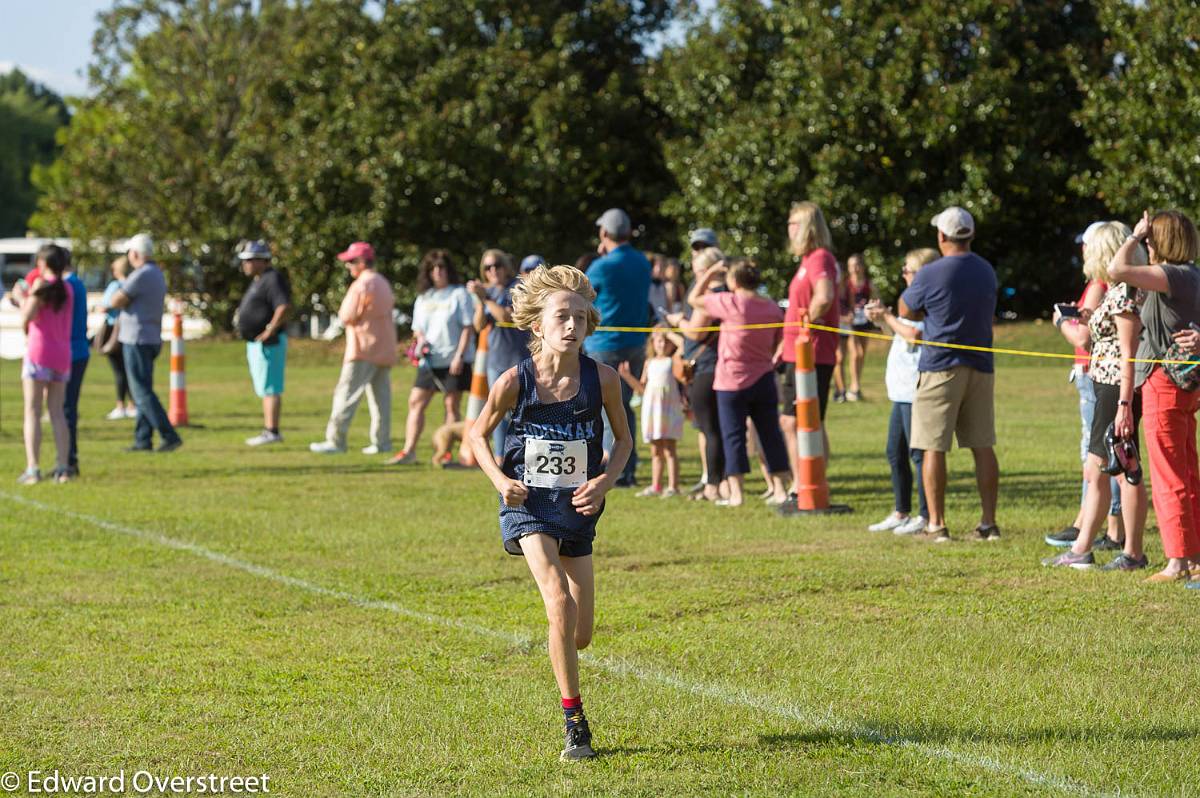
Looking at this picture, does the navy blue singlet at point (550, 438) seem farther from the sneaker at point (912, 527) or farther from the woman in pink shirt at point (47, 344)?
the woman in pink shirt at point (47, 344)

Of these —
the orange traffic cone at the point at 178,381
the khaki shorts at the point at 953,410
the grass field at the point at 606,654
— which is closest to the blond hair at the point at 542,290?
the grass field at the point at 606,654

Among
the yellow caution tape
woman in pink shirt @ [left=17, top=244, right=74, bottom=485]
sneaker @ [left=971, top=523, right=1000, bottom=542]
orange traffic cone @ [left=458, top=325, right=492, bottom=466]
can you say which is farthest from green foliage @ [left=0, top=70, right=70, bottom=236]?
sneaker @ [left=971, top=523, right=1000, bottom=542]

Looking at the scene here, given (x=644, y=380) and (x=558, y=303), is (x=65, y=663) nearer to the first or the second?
(x=558, y=303)

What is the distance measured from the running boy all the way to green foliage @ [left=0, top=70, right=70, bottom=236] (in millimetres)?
99268

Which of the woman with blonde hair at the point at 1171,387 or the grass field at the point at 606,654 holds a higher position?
the woman with blonde hair at the point at 1171,387

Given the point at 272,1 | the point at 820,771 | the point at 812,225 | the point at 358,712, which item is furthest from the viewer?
the point at 272,1

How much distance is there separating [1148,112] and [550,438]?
2805cm

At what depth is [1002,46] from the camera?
33250 millimetres

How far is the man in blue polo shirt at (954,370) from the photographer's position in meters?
10.1

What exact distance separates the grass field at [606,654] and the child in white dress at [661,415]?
587mm

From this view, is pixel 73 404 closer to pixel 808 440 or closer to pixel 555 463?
pixel 808 440

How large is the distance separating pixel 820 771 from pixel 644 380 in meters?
8.65

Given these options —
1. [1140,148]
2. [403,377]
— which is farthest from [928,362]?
[1140,148]

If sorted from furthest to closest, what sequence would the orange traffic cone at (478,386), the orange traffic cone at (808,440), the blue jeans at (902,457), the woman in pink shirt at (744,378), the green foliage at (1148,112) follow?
1. the green foliage at (1148,112)
2. the orange traffic cone at (478,386)
3. the woman in pink shirt at (744,378)
4. the orange traffic cone at (808,440)
5. the blue jeans at (902,457)
